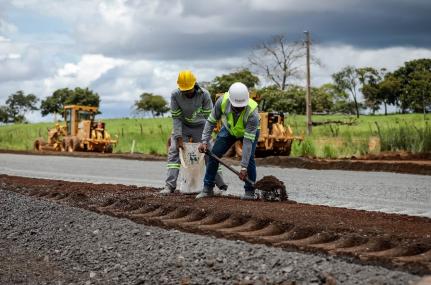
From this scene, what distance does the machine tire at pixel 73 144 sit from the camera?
34594 mm

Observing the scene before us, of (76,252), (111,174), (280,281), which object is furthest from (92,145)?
(280,281)

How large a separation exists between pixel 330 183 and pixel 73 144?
68.7 ft

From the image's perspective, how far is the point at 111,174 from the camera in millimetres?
19156

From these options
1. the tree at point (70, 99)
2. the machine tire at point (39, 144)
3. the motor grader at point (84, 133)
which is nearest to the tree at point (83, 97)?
the tree at point (70, 99)

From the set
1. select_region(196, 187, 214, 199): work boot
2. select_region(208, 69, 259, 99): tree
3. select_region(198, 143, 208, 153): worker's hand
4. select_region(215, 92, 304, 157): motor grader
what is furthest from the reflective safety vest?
select_region(208, 69, 259, 99): tree

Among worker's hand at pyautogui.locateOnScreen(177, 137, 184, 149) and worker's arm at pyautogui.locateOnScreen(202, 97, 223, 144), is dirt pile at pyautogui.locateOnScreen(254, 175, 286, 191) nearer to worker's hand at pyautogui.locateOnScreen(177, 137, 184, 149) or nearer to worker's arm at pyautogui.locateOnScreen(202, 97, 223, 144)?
worker's arm at pyautogui.locateOnScreen(202, 97, 223, 144)

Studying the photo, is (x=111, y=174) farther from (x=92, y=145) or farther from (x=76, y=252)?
(x=92, y=145)

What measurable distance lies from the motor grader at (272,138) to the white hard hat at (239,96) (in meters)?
14.8

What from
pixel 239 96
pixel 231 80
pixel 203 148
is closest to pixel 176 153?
pixel 203 148

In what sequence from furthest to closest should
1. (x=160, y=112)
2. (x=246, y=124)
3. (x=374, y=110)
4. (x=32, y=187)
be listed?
(x=160, y=112) → (x=374, y=110) → (x=32, y=187) → (x=246, y=124)

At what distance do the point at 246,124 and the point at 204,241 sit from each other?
10.8 feet

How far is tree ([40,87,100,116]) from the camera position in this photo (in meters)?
106

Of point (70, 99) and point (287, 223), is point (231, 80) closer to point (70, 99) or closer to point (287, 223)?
point (70, 99)

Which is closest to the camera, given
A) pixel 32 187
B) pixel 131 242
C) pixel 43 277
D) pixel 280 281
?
pixel 280 281
